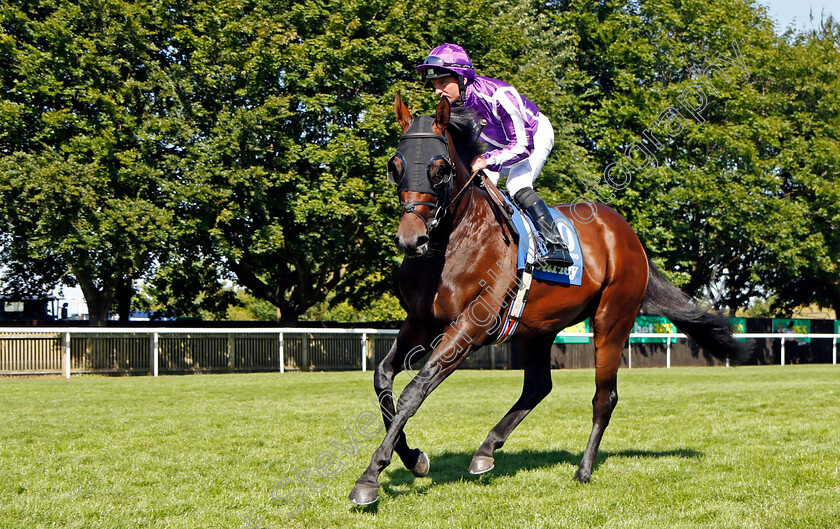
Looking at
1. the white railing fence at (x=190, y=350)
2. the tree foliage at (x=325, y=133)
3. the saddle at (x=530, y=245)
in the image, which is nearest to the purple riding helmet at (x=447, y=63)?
the saddle at (x=530, y=245)

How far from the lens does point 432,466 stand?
6363 millimetres

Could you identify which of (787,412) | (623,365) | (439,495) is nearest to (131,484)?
(439,495)

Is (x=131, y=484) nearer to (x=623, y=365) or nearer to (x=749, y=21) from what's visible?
(x=623, y=365)

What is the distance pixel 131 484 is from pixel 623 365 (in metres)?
25.1

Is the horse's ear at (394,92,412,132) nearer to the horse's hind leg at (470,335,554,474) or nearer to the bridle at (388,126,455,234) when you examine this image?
the bridle at (388,126,455,234)

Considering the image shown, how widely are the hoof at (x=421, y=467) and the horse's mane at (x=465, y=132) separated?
213cm

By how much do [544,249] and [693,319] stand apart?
2.31m

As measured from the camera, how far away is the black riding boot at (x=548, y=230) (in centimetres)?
593

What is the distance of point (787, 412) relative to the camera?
1059 centimetres

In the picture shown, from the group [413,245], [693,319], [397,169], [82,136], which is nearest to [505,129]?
[397,169]

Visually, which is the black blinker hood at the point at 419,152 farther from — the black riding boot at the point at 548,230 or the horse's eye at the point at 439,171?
the black riding boot at the point at 548,230

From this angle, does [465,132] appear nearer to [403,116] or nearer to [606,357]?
[403,116]

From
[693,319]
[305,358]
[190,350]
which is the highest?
[693,319]

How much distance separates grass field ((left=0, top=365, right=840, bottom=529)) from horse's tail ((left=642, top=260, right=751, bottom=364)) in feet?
2.96
